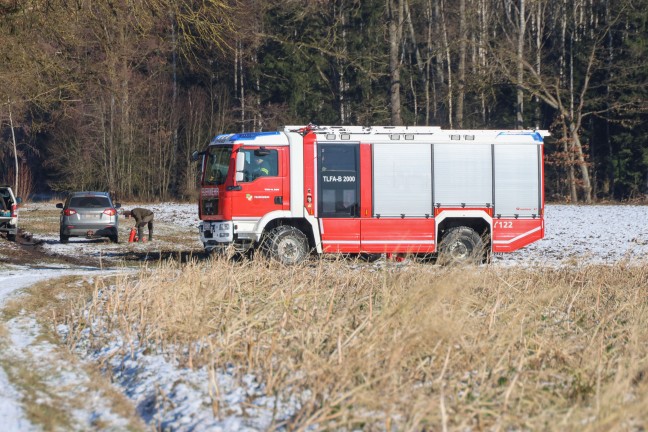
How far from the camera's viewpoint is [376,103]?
138ft

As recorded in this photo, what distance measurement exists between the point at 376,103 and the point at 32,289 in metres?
29.8

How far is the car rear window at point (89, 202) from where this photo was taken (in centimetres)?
2752

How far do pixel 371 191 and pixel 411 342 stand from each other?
1162 cm

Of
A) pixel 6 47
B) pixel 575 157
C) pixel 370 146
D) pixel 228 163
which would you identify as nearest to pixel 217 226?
pixel 228 163

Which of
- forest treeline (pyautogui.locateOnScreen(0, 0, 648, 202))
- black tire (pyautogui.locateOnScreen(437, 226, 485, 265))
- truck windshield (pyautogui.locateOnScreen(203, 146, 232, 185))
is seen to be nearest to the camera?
truck windshield (pyautogui.locateOnScreen(203, 146, 232, 185))

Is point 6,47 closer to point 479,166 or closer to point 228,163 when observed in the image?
point 228,163

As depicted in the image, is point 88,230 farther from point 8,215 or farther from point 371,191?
point 371,191

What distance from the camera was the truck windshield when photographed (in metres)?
19.3

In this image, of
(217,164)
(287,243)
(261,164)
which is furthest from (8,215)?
(287,243)

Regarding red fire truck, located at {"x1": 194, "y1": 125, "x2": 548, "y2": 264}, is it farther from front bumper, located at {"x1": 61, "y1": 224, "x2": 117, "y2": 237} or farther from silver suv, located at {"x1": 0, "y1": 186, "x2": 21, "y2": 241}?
silver suv, located at {"x1": 0, "y1": 186, "x2": 21, "y2": 241}

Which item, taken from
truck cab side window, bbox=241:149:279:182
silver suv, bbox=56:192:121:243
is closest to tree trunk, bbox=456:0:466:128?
silver suv, bbox=56:192:121:243

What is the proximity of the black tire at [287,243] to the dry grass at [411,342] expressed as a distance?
646 cm

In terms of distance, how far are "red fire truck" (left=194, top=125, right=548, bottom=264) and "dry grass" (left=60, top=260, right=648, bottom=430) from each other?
673 centimetres

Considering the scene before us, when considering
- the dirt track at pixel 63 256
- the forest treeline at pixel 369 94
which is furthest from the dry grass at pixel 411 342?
the forest treeline at pixel 369 94
